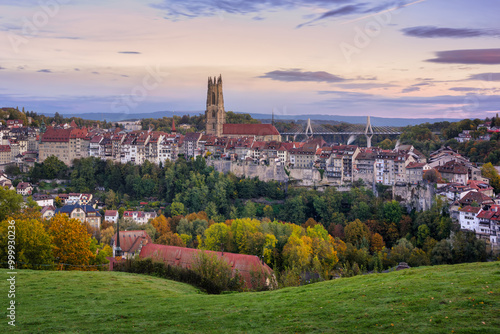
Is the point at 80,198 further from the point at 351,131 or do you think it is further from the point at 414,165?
the point at 351,131

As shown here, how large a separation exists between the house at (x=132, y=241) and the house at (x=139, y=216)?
41.7 ft

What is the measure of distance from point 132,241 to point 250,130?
147ft

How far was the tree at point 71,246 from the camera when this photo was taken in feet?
74.1

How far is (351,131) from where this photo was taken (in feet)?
297

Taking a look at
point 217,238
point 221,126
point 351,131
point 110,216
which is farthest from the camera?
point 351,131

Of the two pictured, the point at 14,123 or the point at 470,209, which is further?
the point at 14,123

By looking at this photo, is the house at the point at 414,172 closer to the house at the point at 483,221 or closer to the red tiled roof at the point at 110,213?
the house at the point at 483,221

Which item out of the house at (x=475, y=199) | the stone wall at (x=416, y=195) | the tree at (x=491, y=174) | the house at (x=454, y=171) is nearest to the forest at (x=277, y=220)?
the stone wall at (x=416, y=195)

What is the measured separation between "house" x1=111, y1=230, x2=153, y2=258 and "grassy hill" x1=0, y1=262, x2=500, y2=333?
19.9 meters

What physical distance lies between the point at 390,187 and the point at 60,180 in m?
43.0

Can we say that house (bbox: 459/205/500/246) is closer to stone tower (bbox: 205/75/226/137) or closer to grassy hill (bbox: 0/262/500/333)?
grassy hill (bbox: 0/262/500/333)

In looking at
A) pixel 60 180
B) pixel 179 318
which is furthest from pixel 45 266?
pixel 60 180

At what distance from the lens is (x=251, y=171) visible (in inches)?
2489

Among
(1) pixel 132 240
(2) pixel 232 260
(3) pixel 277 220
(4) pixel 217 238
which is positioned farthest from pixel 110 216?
(2) pixel 232 260
